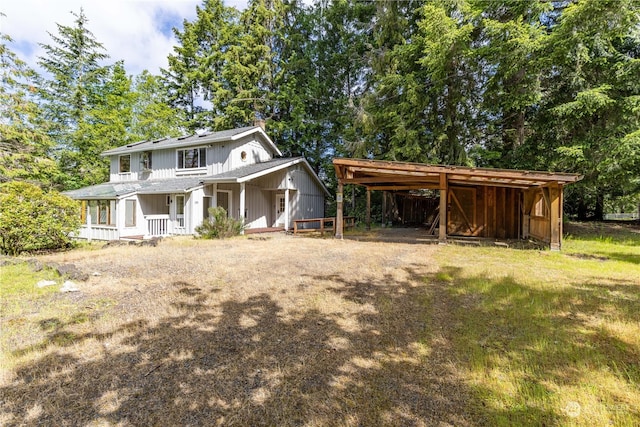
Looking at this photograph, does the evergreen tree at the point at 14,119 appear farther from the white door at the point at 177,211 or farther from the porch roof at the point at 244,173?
the porch roof at the point at 244,173

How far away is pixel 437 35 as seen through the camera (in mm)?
14023

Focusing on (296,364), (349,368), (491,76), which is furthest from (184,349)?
(491,76)

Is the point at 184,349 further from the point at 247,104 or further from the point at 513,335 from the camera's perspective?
the point at 247,104

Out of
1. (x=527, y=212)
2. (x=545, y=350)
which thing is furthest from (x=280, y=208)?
(x=545, y=350)

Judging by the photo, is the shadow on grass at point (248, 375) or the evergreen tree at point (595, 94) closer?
the shadow on grass at point (248, 375)

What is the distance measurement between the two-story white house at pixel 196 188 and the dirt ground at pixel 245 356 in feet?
31.3

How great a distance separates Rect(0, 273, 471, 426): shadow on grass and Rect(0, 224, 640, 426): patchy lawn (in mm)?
16

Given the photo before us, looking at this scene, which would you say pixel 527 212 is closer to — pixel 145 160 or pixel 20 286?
pixel 20 286

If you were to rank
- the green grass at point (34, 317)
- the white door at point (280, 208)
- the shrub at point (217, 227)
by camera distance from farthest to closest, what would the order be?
the white door at point (280, 208), the shrub at point (217, 227), the green grass at point (34, 317)

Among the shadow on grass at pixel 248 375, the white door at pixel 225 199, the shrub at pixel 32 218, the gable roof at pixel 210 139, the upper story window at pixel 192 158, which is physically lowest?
the shadow on grass at pixel 248 375

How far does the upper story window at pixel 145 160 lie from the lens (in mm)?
18000

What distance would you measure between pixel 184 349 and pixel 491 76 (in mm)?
17582

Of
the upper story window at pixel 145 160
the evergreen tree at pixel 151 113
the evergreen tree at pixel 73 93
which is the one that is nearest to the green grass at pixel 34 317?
the upper story window at pixel 145 160

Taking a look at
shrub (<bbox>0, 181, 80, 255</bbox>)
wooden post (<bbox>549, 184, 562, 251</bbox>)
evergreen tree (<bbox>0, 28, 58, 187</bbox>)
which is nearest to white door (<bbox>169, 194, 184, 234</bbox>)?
shrub (<bbox>0, 181, 80, 255</bbox>)
